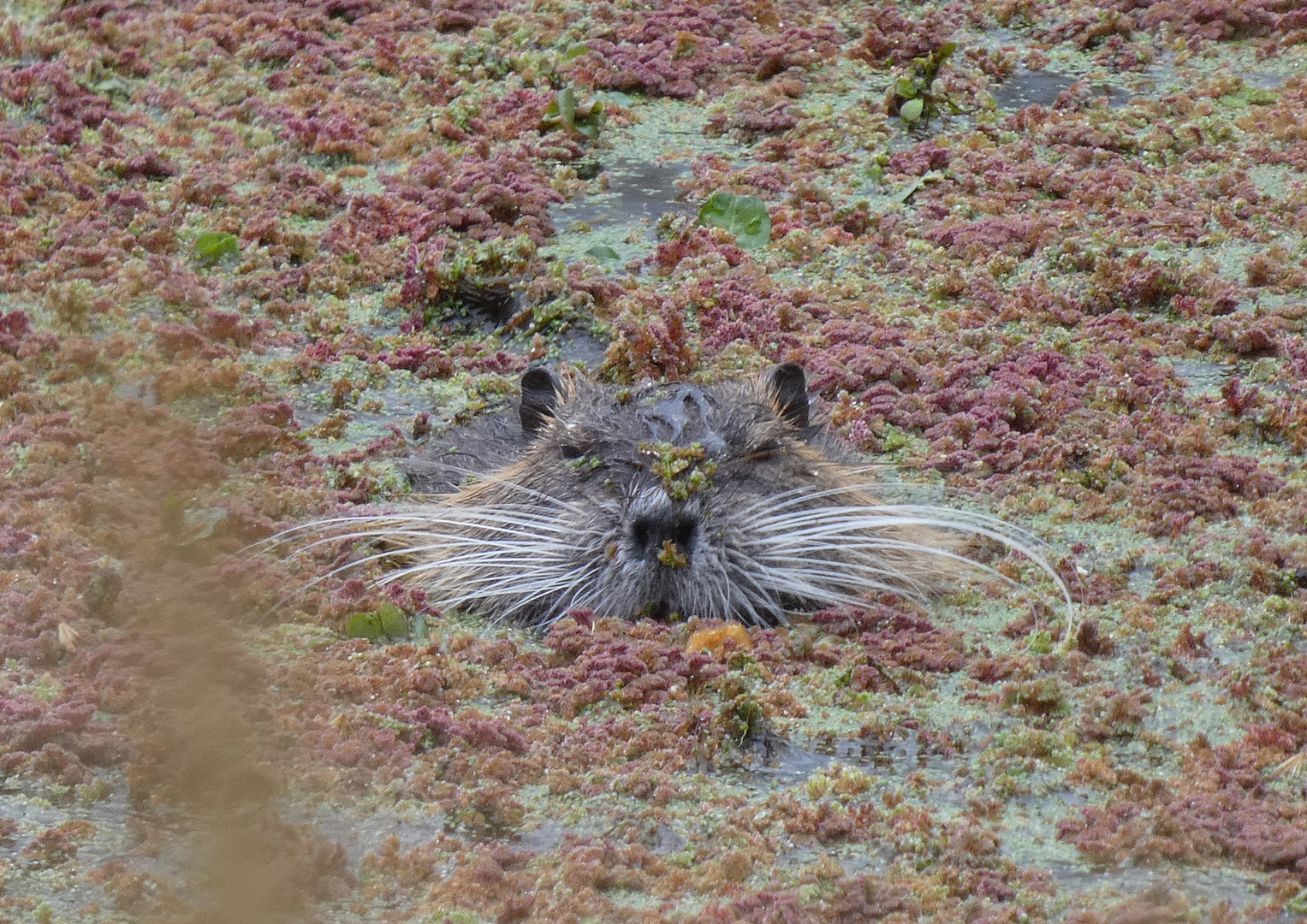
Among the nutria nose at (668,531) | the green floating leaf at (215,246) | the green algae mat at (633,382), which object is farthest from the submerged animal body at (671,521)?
the green floating leaf at (215,246)

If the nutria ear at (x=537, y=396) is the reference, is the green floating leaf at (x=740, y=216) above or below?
above

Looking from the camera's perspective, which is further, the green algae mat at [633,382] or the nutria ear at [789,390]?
the nutria ear at [789,390]

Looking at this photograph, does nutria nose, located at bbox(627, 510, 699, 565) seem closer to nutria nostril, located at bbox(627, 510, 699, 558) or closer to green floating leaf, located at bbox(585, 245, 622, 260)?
nutria nostril, located at bbox(627, 510, 699, 558)

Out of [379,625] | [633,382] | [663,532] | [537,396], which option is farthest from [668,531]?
[633,382]

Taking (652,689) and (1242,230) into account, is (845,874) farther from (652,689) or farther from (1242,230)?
(1242,230)

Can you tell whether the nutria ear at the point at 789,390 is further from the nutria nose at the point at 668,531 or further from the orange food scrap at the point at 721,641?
the orange food scrap at the point at 721,641

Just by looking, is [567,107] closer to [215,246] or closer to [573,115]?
[573,115]

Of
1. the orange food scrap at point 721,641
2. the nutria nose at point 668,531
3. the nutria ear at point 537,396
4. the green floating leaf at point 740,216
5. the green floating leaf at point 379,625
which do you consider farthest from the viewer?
the green floating leaf at point 740,216
